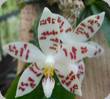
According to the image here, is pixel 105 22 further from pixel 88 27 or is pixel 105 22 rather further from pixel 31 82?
pixel 31 82

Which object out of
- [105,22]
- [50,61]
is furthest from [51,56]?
[105,22]

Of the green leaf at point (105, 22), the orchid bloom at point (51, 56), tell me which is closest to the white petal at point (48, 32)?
the orchid bloom at point (51, 56)

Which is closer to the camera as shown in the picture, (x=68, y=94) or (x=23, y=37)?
(x=68, y=94)

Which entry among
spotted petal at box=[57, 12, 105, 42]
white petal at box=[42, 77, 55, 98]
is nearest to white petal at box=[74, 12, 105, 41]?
spotted petal at box=[57, 12, 105, 42]

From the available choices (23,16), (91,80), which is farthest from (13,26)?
(91,80)

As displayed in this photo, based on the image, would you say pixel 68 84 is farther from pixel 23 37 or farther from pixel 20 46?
pixel 23 37

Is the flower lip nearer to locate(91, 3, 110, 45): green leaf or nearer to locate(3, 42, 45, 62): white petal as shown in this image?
locate(3, 42, 45, 62): white petal

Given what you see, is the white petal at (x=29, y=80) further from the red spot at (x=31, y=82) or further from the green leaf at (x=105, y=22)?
the green leaf at (x=105, y=22)
